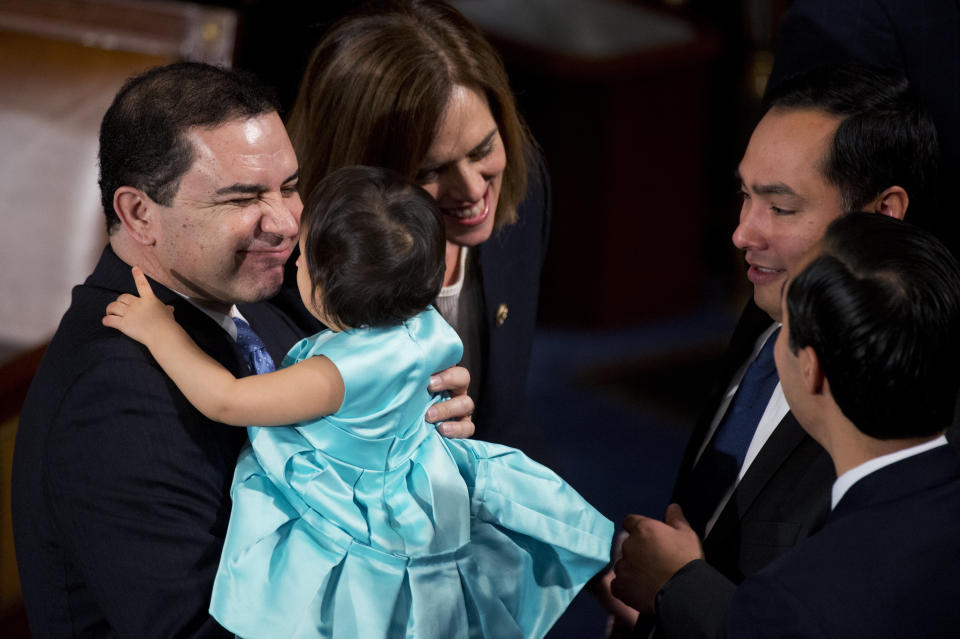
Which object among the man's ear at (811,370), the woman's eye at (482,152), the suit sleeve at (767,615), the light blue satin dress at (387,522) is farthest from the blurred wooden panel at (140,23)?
the suit sleeve at (767,615)

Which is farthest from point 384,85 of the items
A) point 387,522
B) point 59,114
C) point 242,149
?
point 59,114

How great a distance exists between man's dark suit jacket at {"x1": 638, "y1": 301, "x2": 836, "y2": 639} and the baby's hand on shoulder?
2.86ft

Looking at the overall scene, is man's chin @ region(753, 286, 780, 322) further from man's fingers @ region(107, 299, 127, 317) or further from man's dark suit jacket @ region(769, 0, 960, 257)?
man's fingers @ region(107, 299, 127, 317)

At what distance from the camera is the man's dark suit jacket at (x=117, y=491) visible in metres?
1.66

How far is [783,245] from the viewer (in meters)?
1.88

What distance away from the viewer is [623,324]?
5.87 m

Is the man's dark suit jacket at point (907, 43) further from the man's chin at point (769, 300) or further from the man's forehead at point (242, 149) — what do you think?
the man's forehead at point (242, 149)

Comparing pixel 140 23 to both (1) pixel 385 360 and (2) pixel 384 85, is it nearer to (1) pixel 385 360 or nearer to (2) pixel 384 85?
(2) pixel 384 85

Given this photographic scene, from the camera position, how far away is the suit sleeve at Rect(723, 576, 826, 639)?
52.9 inches

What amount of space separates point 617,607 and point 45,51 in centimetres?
272

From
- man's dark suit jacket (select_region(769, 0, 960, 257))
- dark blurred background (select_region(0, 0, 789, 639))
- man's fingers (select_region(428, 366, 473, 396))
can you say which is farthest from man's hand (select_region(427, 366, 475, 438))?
dark blurred background (select_region(0, 0, 789, 639))

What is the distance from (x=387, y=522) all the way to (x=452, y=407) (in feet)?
0.91

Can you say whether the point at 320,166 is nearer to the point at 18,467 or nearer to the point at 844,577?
the point at 18,467

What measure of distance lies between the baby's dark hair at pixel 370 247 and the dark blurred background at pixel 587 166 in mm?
1939
